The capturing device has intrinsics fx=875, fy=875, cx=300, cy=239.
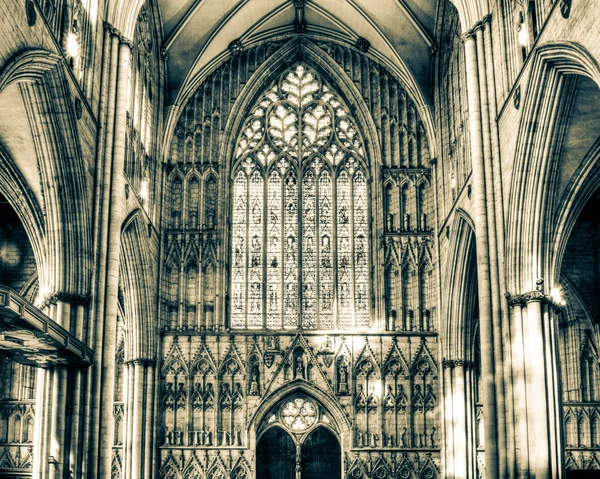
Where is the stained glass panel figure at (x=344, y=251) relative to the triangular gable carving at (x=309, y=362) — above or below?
above

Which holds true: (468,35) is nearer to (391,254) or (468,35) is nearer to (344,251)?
(391,254)

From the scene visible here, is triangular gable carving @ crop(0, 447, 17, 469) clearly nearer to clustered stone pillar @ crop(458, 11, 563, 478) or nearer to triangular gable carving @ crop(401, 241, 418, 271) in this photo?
triangular gable carving @ crop(401, 241, 418, 271)

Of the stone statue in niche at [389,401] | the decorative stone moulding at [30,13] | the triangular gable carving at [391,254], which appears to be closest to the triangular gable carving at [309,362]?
the stone statue in niche at [389,401]

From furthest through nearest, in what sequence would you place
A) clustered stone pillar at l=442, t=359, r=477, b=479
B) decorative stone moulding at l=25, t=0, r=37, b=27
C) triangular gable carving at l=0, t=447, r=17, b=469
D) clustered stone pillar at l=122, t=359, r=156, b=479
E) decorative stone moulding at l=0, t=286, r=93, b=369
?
triangular gable carving at l=0, t=447, r=17, b=469
clustered stone pillar at l=122, t=359, r=156, b=479
clustered stone pillar at l=442, t=359, r=477, b=479
decorative stone moulding at l=25, t=0, r=37, b=27
decorative stone moulding at l=0, t=286, r=93, b=369

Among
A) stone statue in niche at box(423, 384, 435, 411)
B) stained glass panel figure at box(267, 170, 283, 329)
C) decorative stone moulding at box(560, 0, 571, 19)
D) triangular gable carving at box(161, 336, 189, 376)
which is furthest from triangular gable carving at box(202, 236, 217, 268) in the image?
decorative stone moulding at box(560, 0, 571, 19)

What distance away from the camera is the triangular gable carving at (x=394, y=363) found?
2634 cm

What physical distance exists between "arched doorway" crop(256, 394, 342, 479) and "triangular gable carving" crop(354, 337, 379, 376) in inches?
64.6

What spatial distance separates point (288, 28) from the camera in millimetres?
29234

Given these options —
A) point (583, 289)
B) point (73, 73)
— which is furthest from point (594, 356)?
point (73, 73)

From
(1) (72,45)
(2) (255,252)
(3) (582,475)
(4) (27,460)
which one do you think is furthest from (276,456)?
(1) (72,45)

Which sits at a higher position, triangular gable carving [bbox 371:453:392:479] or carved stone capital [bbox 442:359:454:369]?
carved stone capital [bbox 442:359:454:369]

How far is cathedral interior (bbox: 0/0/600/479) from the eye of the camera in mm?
18391

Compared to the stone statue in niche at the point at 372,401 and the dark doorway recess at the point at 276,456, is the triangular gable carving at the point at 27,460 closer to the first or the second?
the dark doorway recess at the point at 276,456

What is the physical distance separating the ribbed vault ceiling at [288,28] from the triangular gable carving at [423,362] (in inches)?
316
